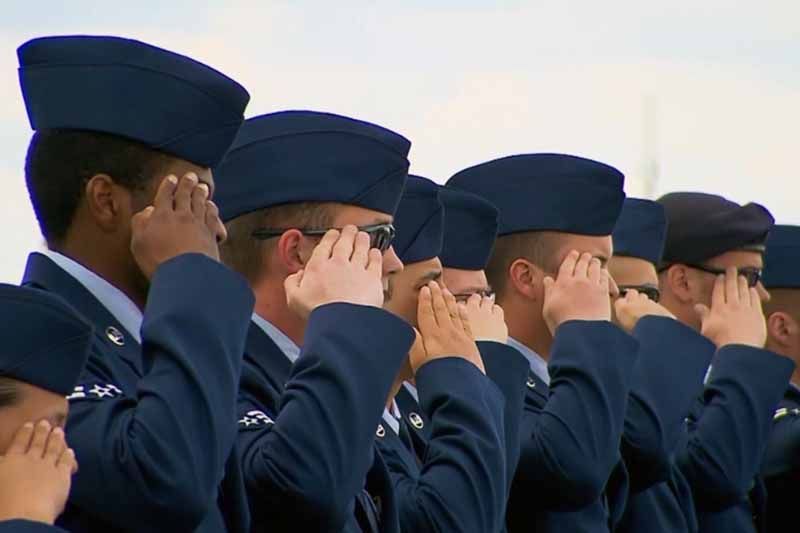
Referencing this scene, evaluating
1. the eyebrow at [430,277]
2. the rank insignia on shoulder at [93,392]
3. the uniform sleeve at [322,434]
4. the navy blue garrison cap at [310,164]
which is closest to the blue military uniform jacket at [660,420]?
the eyebrow at [430,277]

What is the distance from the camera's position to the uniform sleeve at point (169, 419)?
347 centimetres

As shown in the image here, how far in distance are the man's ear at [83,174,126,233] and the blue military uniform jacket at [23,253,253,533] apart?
0.52 ft

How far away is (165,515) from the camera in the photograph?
347cm

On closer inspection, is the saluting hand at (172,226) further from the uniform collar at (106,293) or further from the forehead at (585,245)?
the forehead at (585,245)

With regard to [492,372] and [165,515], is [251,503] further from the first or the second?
[492,372]

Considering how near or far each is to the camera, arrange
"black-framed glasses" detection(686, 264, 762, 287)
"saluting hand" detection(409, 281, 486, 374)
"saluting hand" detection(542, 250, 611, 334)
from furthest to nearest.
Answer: "black-framed glasses" detection(686, 264, 762, 287) < "saluting hand" detection(542, 250, 611, 334) < "saluting hand" detection(409, 281, 486, 374)

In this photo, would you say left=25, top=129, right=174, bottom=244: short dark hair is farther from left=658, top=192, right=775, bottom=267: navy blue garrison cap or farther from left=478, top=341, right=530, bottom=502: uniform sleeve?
left=658, top=192, right=775, bottom=267: navy blue garrison cap

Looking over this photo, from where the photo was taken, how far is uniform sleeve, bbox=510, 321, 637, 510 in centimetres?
544

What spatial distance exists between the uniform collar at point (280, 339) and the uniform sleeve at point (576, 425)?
126cm

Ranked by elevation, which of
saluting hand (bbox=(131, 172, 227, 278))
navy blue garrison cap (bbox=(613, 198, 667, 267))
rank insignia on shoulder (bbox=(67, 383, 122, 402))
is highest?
saluting hand (bbox=(131, 172, 227, 278))

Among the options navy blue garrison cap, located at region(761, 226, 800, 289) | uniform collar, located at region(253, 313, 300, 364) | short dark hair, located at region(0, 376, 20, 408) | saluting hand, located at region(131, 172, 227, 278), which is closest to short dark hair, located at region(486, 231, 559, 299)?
uniform collar, located at region(253, 313, 300, 364)

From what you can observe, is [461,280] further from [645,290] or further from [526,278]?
[645,290]

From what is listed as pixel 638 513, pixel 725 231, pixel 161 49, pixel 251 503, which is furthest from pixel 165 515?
pixel 725 231

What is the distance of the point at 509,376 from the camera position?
5.29m
